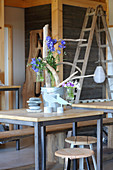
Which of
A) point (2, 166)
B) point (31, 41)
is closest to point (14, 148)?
point (2, 166)

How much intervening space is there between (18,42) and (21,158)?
12.4 feet

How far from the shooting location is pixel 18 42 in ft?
27.0

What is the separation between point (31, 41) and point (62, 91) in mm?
4407

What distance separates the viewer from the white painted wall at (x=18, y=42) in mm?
8141

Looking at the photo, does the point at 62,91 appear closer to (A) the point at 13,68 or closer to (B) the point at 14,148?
(B) the point at 14,148

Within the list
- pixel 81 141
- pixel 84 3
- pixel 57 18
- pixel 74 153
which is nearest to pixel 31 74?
pixel 57 18

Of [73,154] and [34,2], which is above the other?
[34,2]

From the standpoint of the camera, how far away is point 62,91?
11.8 feet

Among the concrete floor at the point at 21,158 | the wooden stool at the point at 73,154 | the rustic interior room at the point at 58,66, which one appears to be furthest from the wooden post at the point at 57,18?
the wooden stool at the point at 73,154

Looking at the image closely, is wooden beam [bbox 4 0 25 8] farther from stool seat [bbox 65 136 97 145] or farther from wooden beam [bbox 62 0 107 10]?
stool seat [bbox 65 136 97 145]

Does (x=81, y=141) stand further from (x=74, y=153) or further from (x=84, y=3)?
(x=84, y=3)

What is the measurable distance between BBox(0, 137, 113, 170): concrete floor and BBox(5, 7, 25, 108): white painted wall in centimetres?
248

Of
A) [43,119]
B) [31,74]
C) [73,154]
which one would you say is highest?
[31,74]

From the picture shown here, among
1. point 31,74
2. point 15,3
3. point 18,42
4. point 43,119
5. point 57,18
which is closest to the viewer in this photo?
point 43,119
